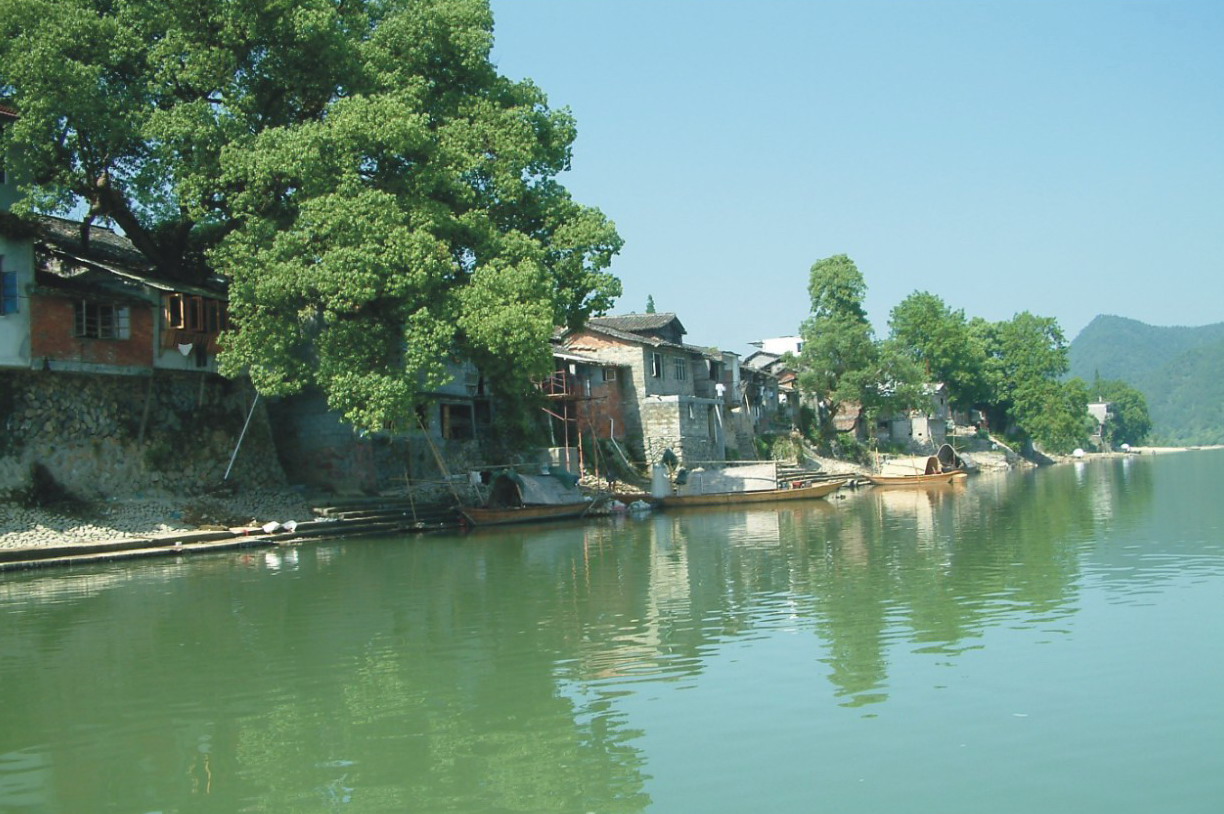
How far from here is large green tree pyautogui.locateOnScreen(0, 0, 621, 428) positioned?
72.5ft

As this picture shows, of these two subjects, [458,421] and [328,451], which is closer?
[328,451]

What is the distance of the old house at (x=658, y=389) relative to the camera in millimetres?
42000

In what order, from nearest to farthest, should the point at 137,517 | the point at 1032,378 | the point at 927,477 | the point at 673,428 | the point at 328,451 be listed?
the point at 137,517
the point at 328,451
the point at 673,428
the point at 927,477
the point at 1032,378

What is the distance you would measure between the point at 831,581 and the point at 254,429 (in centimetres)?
1831

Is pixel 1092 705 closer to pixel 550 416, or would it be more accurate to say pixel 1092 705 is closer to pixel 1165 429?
pixel 550 416

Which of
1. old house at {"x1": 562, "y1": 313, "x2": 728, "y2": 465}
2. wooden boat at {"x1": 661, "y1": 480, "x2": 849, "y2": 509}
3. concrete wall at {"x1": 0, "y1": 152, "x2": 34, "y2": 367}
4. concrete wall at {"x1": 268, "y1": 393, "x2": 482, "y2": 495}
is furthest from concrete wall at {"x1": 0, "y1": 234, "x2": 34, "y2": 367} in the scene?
old house at {"x1": 562, "y1": 313, "x2": 728, "y2": 465}

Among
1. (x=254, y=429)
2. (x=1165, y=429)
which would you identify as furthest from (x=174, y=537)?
(x=1165, y=429)

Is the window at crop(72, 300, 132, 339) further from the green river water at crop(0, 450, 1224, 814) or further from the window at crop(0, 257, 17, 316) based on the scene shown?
the green river water at crop(0, 450, 1224, 814)

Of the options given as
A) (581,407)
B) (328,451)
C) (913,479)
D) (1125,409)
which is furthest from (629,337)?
(1125,409)

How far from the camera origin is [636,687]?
31.6 feet

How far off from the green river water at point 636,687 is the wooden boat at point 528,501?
9584 mm

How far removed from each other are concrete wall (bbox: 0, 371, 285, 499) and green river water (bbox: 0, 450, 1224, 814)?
5844 millimetres

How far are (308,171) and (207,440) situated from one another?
27.7ft

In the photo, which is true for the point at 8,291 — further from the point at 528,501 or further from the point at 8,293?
the point at 528,501
